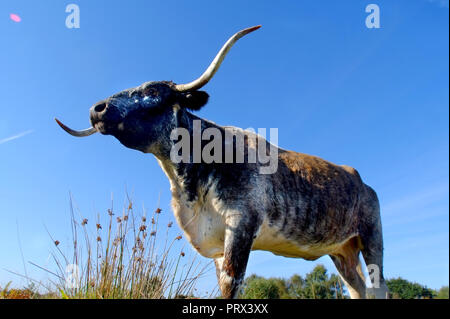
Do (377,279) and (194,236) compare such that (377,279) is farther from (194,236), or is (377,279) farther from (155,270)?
(155,270)

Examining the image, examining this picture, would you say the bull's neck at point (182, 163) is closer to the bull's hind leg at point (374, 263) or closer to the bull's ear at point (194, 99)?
the bull's ear at point (194, 99)

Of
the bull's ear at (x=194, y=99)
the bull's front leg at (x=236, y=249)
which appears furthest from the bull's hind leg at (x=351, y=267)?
the bull's ear at (x=194, y=99)

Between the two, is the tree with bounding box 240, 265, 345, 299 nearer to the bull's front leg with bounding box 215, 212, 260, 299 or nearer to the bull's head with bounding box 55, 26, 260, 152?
the bull's front leg with bounding box 215, 212, 260, 299

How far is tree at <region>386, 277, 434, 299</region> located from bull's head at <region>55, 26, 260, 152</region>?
2036cm

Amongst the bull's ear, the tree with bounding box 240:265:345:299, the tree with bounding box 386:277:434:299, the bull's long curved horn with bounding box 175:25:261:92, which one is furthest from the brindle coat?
the tree with bounding box 386:277:434:299

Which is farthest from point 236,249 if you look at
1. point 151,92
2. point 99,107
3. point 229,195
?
point 99,107

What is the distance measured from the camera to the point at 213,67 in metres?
5.60

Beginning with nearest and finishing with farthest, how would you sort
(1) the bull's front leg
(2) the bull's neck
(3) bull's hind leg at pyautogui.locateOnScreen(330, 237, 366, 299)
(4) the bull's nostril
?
(1) the bull's front leg, (4) the bull's nostril, (2) the bull's neck, (3) bull's hind leg at pyautogui.locateOnScreen(330, 237, 366, 299)

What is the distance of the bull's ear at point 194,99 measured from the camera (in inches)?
232

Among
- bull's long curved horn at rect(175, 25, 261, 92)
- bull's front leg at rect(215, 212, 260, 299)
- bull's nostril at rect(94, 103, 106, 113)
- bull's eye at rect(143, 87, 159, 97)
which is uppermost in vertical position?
bull's long curved horn at rect(175, 25, 261, 92)

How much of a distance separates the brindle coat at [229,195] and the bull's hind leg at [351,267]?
2.26 ft

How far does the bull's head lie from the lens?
5.39 meters
